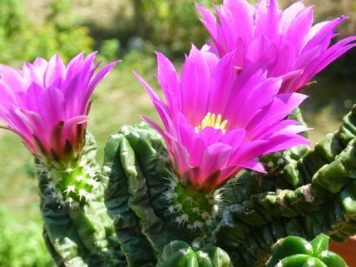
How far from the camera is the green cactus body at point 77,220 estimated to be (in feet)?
3.46

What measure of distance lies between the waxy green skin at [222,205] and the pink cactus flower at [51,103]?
0.07 m

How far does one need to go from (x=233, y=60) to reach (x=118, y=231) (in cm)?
30

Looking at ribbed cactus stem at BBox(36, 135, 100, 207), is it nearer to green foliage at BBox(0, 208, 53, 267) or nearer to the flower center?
the flower center

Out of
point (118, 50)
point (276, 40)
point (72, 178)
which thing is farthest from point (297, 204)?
point (118, 50)

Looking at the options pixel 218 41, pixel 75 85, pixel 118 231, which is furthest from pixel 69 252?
pixel 218 41

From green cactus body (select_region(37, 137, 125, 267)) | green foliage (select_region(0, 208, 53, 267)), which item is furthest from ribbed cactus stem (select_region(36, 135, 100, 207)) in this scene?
green foliage (select_region(0, 208, 53, 267))

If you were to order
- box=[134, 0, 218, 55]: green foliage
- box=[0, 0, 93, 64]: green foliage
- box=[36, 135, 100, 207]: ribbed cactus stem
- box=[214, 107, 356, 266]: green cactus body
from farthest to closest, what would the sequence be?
box=[134, 0, 218, 55]: green foliage, box=[0, 0, 93, 64]: green foliage, box=[36, 135, 100, 207]: ribbed cactus stem, box=[214, 107, 356, 266]: green cactus body

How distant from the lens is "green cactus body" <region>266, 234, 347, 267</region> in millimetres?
749

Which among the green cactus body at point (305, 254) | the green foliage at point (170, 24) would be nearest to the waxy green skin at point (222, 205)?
the green cactus body at point (305, 254)

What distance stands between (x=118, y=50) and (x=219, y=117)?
4.22 m

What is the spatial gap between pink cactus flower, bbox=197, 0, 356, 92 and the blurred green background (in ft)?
7.26

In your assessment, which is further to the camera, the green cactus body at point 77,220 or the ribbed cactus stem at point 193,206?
the green cactus body at point 77,220

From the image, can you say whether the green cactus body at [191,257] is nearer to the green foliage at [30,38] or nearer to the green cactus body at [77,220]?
the green cactus body at [77,220]

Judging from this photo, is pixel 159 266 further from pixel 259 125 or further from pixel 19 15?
pixel 19 15
